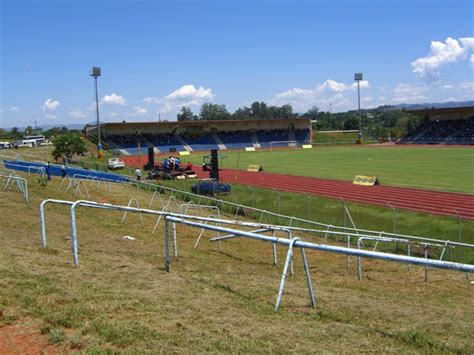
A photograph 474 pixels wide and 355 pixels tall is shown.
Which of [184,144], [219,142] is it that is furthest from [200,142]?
[184,144]

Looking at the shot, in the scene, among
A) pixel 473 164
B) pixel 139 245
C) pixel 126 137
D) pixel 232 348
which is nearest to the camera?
pixel 232 348

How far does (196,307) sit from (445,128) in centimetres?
10716

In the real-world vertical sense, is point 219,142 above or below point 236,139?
below

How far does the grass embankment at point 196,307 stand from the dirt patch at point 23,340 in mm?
105

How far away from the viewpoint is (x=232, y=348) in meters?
5.09

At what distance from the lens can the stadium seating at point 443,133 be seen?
9612 centimetres

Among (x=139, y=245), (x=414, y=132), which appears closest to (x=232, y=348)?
(x=139, y=245)

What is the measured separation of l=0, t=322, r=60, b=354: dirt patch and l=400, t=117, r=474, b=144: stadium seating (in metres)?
96.0

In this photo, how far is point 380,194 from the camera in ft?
115

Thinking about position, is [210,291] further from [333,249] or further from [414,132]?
[414,132]

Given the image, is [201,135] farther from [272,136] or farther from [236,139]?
[272,136]

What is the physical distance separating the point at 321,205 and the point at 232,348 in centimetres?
2454

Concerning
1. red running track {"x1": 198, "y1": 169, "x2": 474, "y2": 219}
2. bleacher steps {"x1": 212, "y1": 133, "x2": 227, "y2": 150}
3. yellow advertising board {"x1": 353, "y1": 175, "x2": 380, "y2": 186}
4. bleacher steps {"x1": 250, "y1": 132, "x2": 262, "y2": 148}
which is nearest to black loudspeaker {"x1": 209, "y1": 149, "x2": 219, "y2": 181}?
red running track {"x1": 198, "y1": 169, "x2": 474, "y2": 219}

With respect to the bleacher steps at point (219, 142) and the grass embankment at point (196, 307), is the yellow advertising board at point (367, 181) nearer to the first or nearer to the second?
the grass embankment at point (196, 307)
